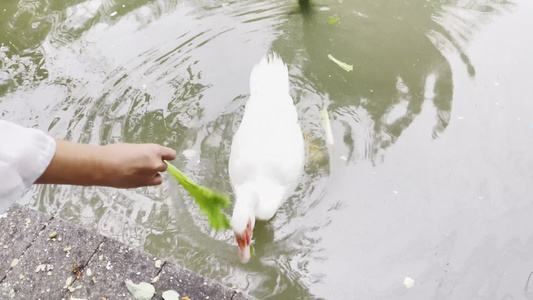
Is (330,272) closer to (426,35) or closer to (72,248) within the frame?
(72,248)

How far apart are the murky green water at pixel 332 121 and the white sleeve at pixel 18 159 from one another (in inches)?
68.2

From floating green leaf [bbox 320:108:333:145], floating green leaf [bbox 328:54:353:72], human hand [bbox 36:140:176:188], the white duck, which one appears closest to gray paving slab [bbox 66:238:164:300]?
the white duck

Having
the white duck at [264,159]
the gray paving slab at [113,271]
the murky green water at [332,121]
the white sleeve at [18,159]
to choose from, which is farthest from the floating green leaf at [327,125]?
the white sleeve at [18,159]

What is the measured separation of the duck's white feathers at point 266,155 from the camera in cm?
307

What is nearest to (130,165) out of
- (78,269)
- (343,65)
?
(78,269)

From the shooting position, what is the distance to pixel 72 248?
270 cm

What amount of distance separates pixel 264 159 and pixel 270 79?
752 mm

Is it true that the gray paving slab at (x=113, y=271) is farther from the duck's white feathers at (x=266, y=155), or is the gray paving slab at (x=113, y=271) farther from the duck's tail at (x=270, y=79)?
the duck's tail at (x=270, y=79)

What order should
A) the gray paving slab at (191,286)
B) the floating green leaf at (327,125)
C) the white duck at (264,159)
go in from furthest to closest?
the floating green leaf at (327,125)
the white duck at (264,159)
the gray paving slab at (191,286)

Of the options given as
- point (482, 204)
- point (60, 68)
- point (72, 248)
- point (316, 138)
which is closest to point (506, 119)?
point (482, 204)

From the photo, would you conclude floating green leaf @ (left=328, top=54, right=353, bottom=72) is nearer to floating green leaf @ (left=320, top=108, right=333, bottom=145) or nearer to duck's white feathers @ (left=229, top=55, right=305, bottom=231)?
floating green leaf @ (left=320, top=108, right=333, bottom=145)

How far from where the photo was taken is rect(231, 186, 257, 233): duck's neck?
276 centimetres

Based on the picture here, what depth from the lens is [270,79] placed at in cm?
362

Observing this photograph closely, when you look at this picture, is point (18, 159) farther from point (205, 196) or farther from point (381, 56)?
point (381, 56)
